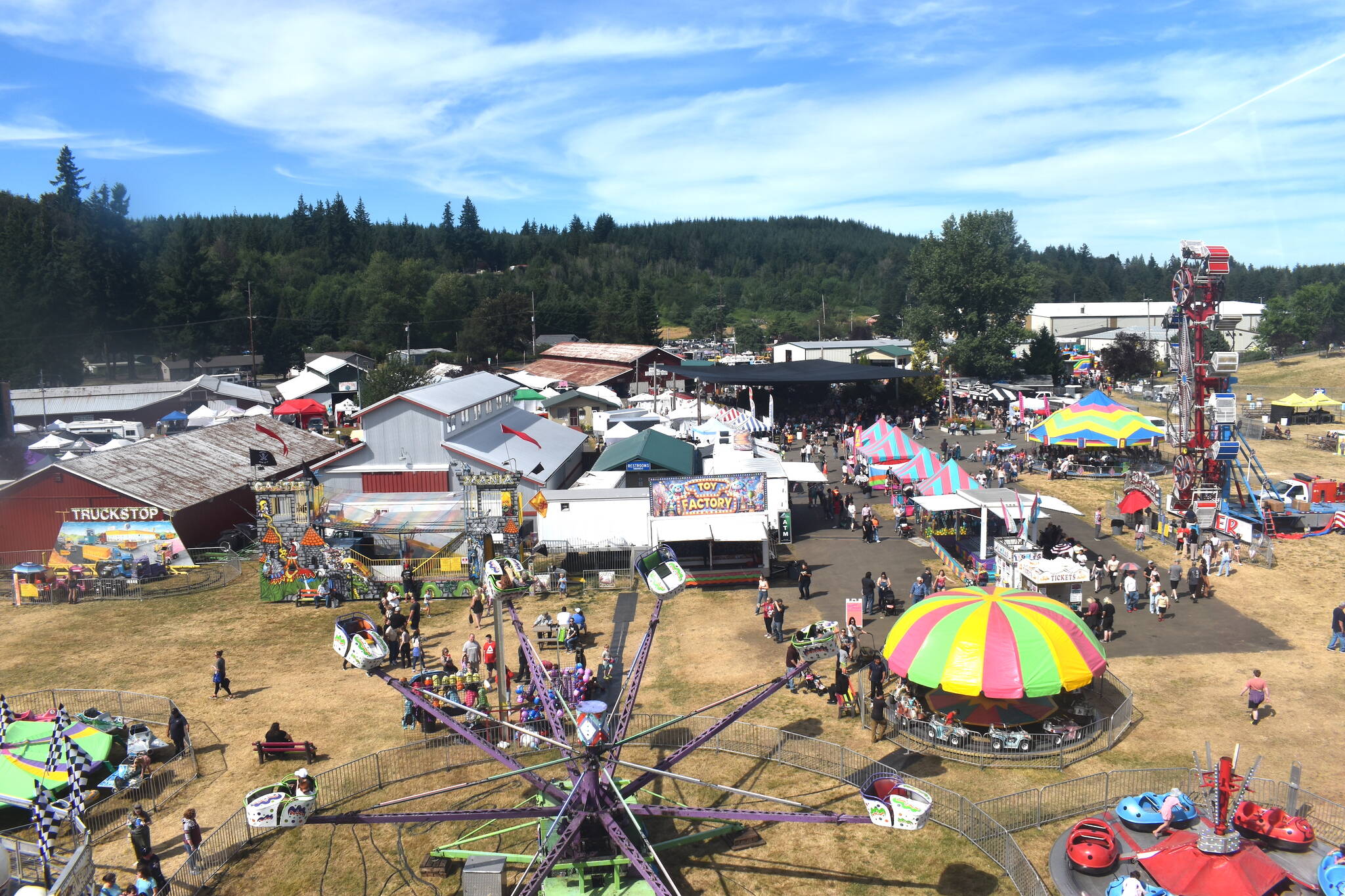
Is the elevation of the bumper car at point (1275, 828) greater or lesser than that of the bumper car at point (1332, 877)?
lesser

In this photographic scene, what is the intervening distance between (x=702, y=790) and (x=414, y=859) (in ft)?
14.8

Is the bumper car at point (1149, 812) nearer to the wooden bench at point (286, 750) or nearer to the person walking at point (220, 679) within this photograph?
the wooden bench at point (286, 750)

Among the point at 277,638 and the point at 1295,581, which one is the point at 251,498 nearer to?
the point at 277,638

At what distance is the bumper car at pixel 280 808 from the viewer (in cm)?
861

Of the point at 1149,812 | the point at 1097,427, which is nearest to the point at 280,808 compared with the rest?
the point at 1149,812

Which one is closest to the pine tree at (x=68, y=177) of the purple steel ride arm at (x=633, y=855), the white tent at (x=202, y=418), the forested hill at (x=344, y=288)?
the forested hill at (x=344, y=288)

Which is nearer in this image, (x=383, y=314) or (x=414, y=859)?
(x=414, y=859)

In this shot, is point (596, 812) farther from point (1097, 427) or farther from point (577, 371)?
point (577, 371)

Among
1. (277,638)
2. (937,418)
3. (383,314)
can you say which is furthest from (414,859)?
(383,314)

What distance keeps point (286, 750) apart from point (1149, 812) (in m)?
14.0

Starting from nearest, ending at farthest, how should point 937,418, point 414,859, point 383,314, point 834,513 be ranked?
1. point 414,859
2. point 834,513
3. point 937,418
4. point 383,314

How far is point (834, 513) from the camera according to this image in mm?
31906

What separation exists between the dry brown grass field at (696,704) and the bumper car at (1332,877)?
10.5 feet

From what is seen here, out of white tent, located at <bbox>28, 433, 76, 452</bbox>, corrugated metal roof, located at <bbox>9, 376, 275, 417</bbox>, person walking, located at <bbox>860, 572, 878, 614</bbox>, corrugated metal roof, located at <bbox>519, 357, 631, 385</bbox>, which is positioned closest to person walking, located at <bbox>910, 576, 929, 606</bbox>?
person walking, located at <bbox>860, 572, 878, 614</bbox>
